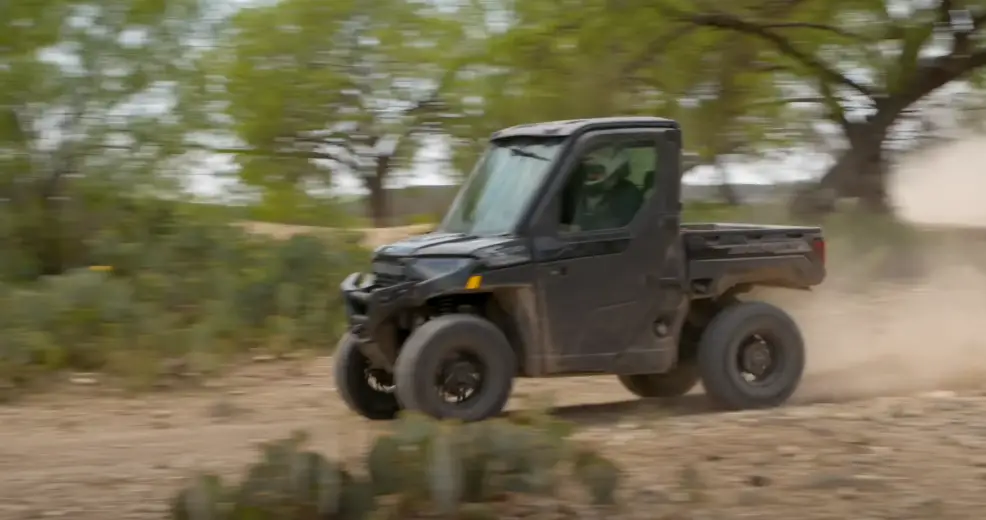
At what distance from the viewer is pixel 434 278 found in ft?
29.1

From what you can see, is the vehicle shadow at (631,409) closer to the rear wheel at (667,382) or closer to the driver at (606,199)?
the rear wheel at (667,382)

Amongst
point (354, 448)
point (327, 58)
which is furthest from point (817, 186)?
point (354, 448)

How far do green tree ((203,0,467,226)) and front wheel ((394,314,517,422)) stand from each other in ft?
29.8

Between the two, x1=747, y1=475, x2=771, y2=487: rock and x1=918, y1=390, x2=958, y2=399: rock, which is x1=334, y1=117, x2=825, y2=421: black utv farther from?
x1=747, y1=475, x2=771, y2=487: rock

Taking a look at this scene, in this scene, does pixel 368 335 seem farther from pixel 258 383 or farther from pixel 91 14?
pixel 91 14

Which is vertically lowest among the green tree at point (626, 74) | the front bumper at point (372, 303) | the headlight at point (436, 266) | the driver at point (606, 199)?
the front bumper at point (372, 303)

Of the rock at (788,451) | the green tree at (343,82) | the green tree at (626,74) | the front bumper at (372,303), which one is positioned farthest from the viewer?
the green tree at (343,82)

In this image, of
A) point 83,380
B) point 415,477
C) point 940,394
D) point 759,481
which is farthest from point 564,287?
point 83,380

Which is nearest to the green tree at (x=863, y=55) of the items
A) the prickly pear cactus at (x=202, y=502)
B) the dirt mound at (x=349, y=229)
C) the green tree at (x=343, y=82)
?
the green tree at (x=343, y=82)

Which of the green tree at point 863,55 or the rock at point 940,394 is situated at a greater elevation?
the green tree at point 863,55

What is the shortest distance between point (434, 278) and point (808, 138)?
1115 centimetres

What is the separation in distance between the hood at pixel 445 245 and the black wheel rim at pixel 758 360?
2059 millimetres

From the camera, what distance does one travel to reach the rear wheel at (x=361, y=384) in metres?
9.97

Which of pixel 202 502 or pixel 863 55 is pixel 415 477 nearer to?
pixel 202 502
